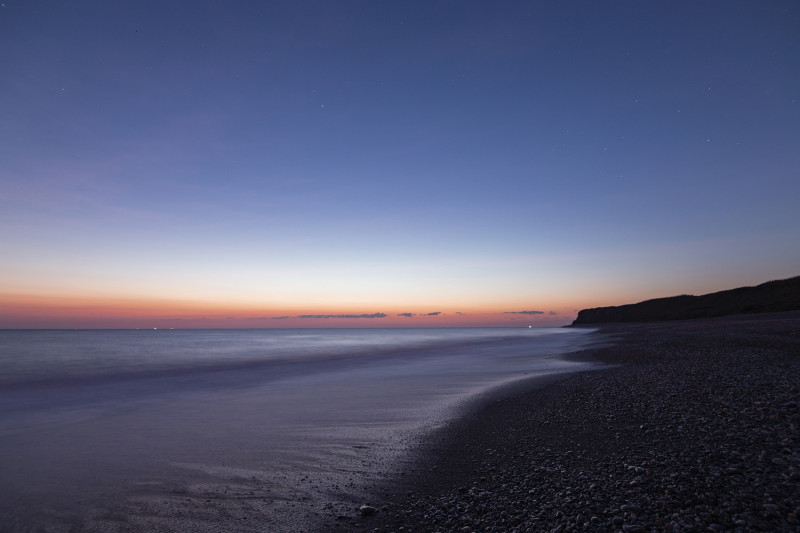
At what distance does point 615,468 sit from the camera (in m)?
5.01

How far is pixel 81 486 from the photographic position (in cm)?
613

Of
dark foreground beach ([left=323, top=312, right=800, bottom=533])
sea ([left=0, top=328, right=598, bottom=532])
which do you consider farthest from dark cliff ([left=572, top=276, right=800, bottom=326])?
sea ([left=0, top=328, right=598, bottom=532])

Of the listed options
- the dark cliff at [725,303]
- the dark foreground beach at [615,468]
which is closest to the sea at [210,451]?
the dark foreground beach at [615,468]

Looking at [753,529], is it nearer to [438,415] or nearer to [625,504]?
[625,504]

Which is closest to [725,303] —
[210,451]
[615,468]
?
[615,468]

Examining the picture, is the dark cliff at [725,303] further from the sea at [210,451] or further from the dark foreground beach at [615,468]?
the sea at [210,451]

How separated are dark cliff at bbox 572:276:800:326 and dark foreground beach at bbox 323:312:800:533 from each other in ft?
235

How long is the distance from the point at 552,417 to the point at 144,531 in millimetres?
7319

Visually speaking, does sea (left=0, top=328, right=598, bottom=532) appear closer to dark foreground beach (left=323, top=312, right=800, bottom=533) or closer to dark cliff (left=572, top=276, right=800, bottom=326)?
dark foreground beach (left=323, top=312, right=800, bottom=533)

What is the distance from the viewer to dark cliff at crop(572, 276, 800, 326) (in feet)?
218

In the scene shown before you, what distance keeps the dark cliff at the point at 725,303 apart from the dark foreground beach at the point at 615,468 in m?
71.5

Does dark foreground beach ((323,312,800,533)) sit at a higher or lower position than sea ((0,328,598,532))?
higher

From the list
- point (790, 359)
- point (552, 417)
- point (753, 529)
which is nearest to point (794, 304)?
point (790, 359)

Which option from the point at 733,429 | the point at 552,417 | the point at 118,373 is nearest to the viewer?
the point at 733,429
